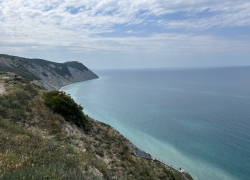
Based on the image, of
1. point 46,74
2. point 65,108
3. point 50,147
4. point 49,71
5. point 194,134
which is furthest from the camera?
point 49,71

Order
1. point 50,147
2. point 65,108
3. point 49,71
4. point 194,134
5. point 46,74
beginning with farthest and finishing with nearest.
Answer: point 49,71
point 46,74
point 194,134
point 65,108
point 50,147

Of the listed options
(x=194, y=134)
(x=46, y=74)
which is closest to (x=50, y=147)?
(x=194, y=134)

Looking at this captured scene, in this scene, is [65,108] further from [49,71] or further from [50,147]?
[49,71]

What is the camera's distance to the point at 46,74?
123375mm

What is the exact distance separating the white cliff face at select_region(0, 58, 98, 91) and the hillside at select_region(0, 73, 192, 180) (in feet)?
255

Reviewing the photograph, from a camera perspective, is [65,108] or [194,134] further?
[194,134]

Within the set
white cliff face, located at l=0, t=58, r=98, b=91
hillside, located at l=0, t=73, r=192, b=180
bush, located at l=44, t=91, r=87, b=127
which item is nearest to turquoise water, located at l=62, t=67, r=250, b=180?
hillside, located at l=0, t=73, r=192, b=180

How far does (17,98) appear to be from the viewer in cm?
1288

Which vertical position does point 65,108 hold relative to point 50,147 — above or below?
above

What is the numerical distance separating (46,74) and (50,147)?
13313 centimetres

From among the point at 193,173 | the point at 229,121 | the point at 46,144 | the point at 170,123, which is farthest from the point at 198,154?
the point at 46,144

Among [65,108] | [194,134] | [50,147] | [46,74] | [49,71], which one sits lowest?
[194,134]

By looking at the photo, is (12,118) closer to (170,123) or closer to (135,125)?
(135,125)

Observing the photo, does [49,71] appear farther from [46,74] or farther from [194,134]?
[194,134]
